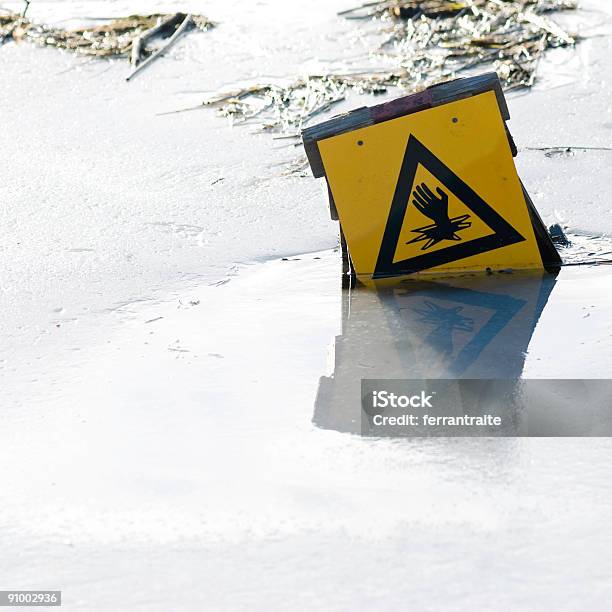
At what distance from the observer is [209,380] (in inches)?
97.7

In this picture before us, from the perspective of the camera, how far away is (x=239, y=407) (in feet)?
7.65

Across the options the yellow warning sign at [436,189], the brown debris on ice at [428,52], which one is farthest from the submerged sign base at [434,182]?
the brown debris on ice at [428,52]

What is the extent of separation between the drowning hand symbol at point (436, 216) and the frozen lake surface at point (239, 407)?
1.03 feet

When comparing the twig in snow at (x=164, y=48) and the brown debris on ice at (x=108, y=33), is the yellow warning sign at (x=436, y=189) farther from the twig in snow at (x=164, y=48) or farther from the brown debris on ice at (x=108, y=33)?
the brown debris on ice at (x=108, y=33)

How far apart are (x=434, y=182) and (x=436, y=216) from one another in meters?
0.10

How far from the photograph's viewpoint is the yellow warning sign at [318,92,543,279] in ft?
9.71

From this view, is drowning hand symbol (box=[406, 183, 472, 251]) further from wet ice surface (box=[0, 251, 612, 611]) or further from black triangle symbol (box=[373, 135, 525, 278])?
wet ice surface (box=[0, 251, 612, 611])

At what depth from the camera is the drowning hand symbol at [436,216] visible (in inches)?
117

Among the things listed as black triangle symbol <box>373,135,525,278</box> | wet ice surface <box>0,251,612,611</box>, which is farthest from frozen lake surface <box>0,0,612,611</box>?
black triangle symbol <box>373,135,525,278</box>

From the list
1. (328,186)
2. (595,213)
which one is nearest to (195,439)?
(328,186)

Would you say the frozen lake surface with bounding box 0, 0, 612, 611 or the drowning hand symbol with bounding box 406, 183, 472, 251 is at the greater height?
the drowning hand symbol with bounding box 406, 183, 472, 251

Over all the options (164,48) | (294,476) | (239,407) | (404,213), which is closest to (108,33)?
(164,48)

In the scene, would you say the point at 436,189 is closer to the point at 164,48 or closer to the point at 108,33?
the point at 164,48

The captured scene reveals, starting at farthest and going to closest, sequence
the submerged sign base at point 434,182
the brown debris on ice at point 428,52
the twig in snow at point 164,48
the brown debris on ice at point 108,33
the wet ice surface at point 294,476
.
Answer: the brown debris on ice at point 108,33 < the twig in snow at point 164,48 < the brown debris on ice at point 428,52 < the submerged sign base at point 434,182 < the wet ice surface at point 294,476
